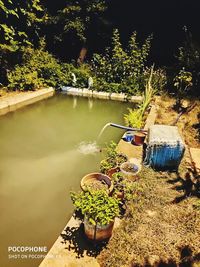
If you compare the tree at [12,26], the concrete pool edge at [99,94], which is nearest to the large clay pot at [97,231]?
the concrete pool edge at [99,94]

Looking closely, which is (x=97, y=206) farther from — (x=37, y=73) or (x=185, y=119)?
(x=37, y=73)

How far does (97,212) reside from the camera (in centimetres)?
383

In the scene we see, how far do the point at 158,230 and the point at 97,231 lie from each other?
1150mm

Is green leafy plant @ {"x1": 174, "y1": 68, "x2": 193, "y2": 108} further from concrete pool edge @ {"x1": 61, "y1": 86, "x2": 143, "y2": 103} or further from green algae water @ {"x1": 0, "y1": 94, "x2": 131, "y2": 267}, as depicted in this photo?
green algae water @ {"x1": 0, "y1": 94, "x2": 131, "y2": 267}

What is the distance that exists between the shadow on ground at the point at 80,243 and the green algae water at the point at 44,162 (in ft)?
1.76

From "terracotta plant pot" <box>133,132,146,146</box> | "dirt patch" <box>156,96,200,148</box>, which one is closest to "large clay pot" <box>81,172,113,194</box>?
"terracotta plant pot" <box>133,132,146,146</box>

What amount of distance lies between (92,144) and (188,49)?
22.7 feet

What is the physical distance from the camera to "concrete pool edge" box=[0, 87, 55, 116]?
973 centimetres

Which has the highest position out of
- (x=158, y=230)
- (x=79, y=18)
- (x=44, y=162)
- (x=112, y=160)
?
(x=79, y=18)

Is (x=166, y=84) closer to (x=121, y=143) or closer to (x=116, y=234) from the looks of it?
(x=121, y=143)

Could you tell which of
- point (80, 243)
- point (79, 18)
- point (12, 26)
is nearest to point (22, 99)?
point (12, 26)

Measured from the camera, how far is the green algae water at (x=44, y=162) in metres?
4.84

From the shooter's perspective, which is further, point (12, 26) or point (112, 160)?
point (12, 26)

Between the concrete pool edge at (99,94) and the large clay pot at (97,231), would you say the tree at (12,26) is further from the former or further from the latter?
the large clay pot at (97,231)
